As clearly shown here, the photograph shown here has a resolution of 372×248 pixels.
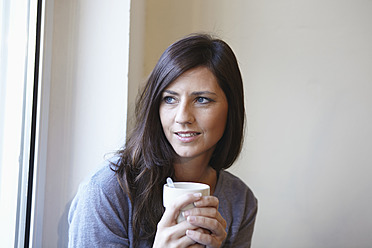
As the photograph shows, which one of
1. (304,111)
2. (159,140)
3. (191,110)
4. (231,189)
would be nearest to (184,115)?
(191,110)

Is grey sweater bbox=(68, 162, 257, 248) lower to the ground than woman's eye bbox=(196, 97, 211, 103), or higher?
lower

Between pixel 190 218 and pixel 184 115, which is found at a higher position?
pixel 184 115

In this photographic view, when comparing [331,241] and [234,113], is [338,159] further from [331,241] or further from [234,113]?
[234,113]

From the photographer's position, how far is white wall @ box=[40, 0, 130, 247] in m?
1.04

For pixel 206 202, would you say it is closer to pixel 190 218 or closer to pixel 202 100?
pixel 190 218

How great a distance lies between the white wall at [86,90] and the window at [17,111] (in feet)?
0.31

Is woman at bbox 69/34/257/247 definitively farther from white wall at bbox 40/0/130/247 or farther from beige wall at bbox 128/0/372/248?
beige wall at bbox 128/0/372/248

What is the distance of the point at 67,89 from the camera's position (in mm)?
1051

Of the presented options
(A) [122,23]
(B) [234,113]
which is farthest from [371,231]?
(A) [122,23]

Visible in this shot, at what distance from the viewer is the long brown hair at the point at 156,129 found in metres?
0.88

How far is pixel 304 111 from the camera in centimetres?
150

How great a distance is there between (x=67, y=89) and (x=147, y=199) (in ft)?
1.42

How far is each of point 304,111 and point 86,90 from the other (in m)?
0.94

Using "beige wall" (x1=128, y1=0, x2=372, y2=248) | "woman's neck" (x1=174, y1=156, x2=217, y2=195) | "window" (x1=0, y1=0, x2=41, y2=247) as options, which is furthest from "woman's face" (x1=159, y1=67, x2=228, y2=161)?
"beige wall" (x1=128, y1=0, x2=372, y2=248)
